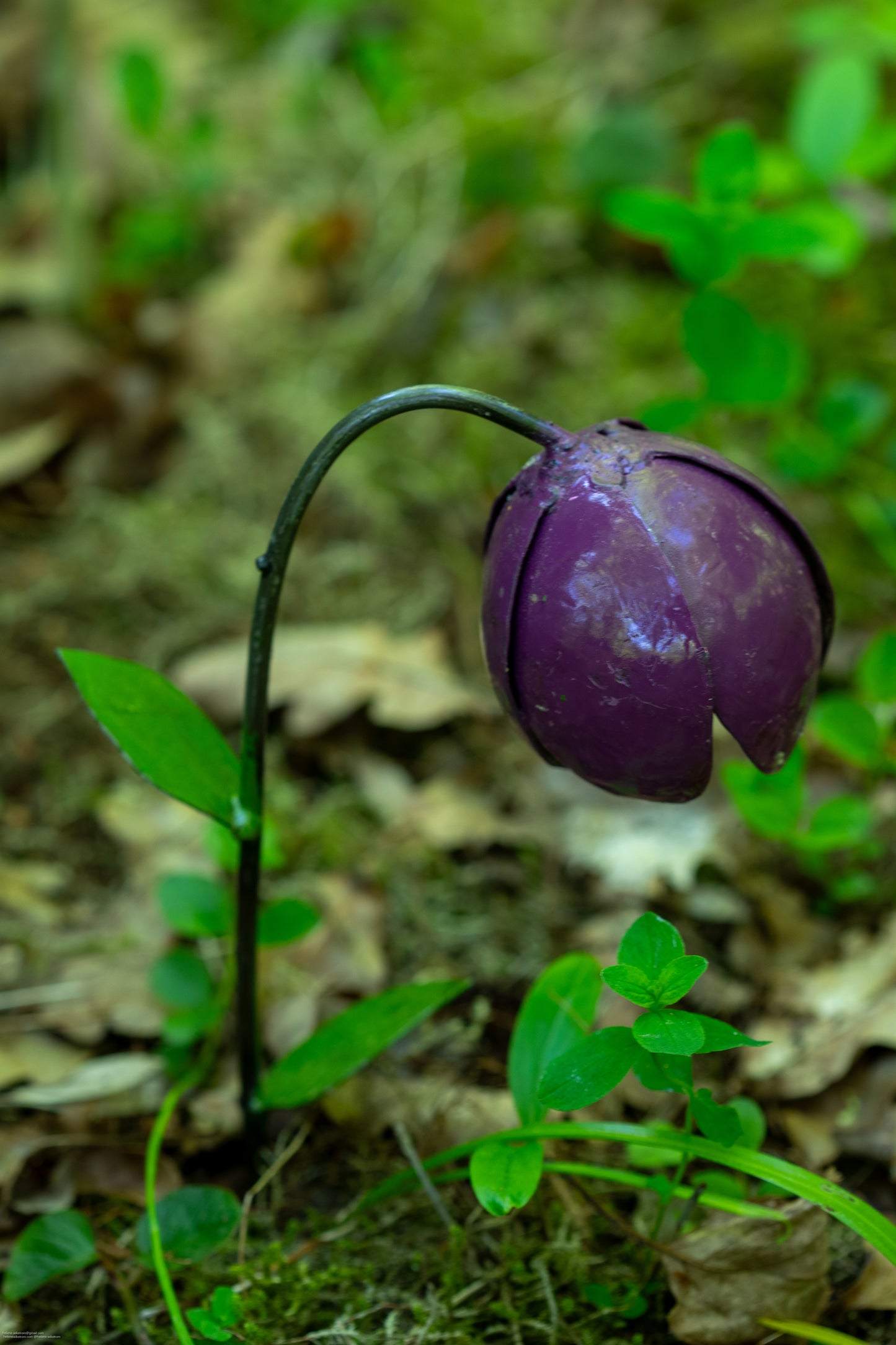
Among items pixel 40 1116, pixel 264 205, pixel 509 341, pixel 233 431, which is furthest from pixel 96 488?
pixel 40 1116

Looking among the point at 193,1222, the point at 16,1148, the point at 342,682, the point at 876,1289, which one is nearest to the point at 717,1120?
the point at 876,1289

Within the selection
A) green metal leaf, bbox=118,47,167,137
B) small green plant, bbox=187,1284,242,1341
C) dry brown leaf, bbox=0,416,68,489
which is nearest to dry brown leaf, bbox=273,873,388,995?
small green plant, bbox=187,1284,242,1341

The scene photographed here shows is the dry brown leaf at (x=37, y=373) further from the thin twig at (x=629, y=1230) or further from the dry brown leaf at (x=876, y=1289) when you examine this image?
the dry brown leaf at (x=876, y=1289)

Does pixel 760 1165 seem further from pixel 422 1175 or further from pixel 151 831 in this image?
pixel 151 831

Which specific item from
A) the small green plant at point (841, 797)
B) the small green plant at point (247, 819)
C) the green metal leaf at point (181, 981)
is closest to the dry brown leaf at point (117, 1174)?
the small green plant at point (247, 819)

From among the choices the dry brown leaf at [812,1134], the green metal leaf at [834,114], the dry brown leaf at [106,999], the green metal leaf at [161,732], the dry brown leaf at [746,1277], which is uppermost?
the green metal leaf at [834,114]

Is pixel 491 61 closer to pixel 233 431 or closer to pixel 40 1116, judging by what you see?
pixel 233 431
